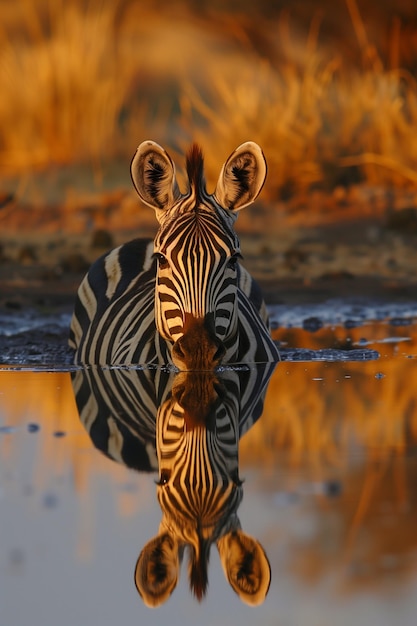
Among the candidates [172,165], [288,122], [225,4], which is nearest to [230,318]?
[172,165]

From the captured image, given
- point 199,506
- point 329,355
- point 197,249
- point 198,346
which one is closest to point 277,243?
point 329,355

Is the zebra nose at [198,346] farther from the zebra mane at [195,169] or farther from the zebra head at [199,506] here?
the zebra mane at [195,169]

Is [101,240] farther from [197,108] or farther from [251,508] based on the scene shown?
[251,508]

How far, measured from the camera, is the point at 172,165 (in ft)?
19.9

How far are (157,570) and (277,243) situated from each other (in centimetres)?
1091

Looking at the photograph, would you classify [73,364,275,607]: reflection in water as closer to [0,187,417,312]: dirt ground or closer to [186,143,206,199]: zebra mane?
[186,143,206,199]: zebra mane

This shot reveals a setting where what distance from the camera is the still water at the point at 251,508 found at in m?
2.72

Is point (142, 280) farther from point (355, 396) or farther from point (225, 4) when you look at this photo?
point (225, 4)

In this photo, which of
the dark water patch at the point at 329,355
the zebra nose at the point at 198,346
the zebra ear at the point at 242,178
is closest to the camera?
the zebra nose at the point at 198,346

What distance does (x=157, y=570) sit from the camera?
2939 millimetres

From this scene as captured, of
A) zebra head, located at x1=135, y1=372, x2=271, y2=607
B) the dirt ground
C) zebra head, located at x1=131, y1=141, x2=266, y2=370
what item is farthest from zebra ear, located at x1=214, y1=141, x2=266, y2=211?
the dirt ground

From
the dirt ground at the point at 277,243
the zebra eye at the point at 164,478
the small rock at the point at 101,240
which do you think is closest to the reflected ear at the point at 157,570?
the zebra eye at the point at 164,478

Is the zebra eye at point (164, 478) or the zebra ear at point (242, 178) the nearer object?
the zebra eye at point (164, 478)

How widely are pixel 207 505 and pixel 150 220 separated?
10818 mm
